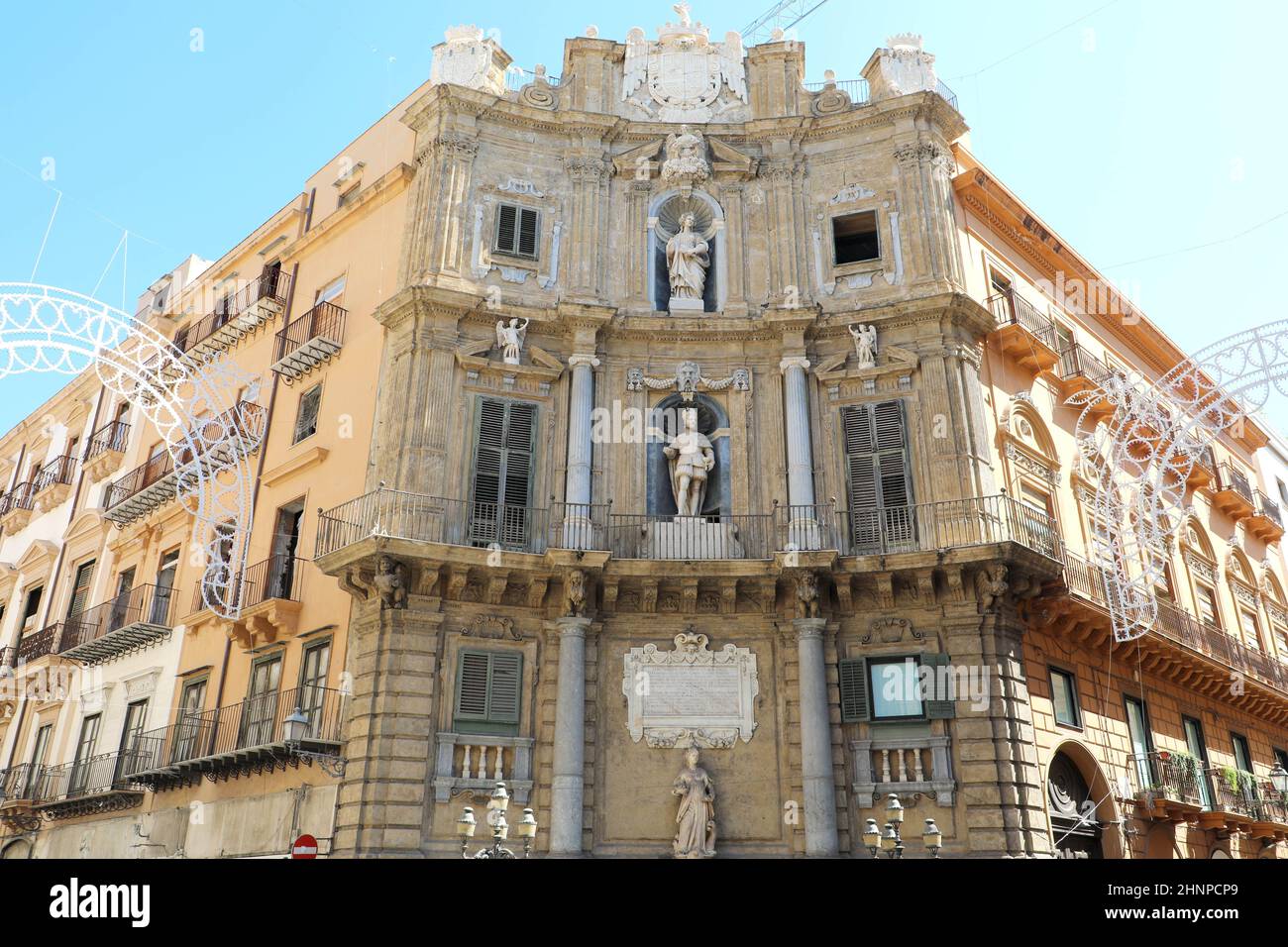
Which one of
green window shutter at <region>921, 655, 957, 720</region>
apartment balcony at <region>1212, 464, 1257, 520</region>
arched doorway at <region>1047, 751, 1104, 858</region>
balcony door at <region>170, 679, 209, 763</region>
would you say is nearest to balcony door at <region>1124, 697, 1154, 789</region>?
arched doorway at <region>1047, 751, 1104, 858</region>

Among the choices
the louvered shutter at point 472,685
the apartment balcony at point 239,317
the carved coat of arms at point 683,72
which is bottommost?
the louvered shutter at point 472,685

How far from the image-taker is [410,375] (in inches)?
774

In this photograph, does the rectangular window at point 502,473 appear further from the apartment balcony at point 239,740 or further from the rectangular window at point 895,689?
the rectangular window at point 895,689

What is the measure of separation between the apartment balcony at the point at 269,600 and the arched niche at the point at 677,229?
353 inches

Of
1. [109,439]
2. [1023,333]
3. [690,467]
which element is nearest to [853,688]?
[690,467]

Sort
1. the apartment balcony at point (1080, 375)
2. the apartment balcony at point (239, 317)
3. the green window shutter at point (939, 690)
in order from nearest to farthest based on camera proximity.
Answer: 1. the green window shutter at point (939, 690)
2. the apartment balcony at point (1080, 375)
3. the apartment balcony at point (239, 317)

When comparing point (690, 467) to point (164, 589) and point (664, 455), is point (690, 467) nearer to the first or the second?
point (664, 455)

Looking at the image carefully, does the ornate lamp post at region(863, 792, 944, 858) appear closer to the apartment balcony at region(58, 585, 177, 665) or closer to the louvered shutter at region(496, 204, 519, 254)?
the louvered shutter at region(496, 204, 519, 254)

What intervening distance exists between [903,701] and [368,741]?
867 cm

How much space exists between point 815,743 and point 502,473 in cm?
731

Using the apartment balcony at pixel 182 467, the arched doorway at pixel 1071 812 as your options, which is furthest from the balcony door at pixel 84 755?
the arched doorway at pixel 1071 812

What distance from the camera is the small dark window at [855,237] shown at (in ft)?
71.7
